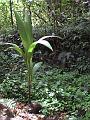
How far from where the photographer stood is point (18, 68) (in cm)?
637

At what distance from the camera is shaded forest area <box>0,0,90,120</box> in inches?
175

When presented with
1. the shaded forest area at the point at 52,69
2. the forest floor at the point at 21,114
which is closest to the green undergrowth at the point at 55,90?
the shaded forest area at the point at 52,69

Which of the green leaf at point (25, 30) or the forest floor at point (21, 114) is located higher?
the green leaf at point (25, 30)

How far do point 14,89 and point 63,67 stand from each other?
1.73 meters

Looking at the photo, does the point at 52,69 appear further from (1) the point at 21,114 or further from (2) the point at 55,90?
(1) the point at 21,114

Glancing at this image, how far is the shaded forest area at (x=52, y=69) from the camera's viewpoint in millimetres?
4438

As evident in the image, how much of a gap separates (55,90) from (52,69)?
1.30 m

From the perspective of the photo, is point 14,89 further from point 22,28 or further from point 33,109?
point 22,28

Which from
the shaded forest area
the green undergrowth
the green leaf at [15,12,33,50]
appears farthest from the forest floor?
the green leaf at [15,12,33,50]

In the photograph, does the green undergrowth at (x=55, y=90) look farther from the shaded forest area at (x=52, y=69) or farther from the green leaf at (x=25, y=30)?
the green leaf at (x=25, y=30)

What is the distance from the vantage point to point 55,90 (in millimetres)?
5031

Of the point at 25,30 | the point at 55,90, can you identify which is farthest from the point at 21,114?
the point at 25,30

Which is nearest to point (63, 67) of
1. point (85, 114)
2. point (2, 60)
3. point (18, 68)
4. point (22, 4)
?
point (18, 68)

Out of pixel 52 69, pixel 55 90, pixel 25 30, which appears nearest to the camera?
pixel 25 30
